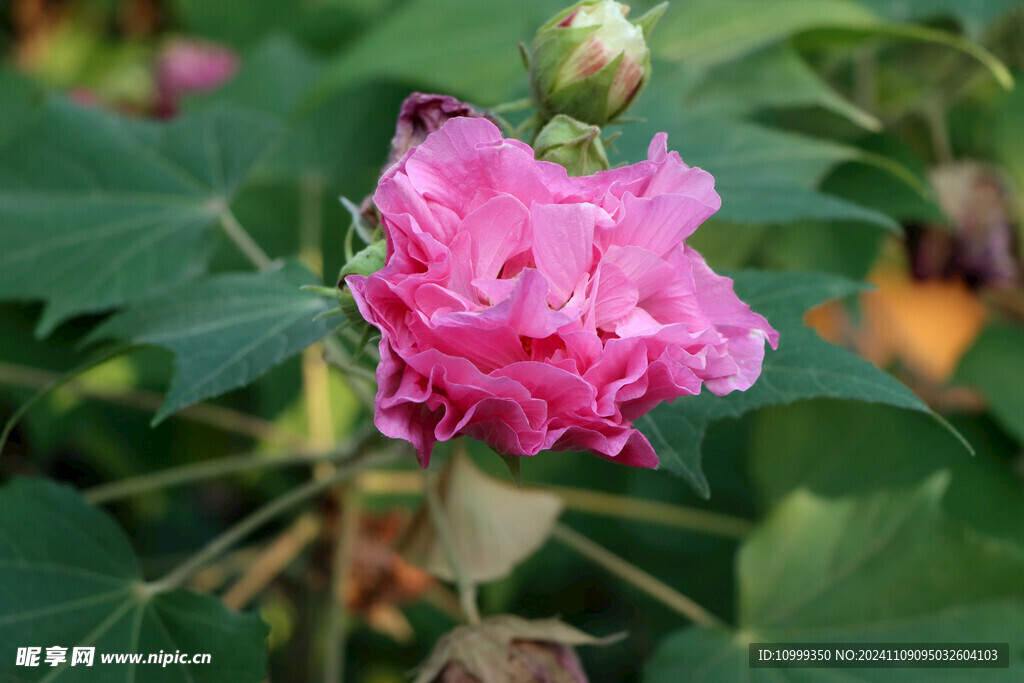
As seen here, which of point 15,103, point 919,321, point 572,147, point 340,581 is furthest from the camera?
point 919,321

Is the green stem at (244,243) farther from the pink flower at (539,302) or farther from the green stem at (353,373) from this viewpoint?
the pink flower at (539,302)

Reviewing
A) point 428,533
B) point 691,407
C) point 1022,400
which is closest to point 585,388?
point 691,407

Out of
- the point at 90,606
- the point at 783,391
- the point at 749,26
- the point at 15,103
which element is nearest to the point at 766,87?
the point at 749,26

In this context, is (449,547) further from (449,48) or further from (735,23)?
(735,23)

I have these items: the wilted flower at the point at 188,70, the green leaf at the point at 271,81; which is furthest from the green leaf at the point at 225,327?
the wilted flower at the point at 188,70

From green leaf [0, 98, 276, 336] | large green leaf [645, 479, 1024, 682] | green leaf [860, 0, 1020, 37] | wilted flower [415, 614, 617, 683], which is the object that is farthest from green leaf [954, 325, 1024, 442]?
green leaf [0, 98, 276, 336]

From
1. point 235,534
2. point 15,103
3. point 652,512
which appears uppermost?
point 15,103
